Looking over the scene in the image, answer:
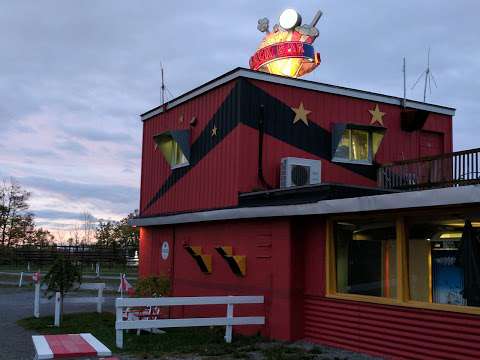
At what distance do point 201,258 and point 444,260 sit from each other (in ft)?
21.8

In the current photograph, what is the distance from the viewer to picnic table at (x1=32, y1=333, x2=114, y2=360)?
712 cm

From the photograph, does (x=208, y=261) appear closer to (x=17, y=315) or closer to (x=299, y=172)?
(x=299, y=172)

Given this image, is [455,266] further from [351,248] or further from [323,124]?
[323,124]

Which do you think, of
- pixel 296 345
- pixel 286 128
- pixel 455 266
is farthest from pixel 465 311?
pixel 286 128

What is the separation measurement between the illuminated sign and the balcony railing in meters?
3.97

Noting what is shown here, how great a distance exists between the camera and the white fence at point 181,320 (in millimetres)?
10992

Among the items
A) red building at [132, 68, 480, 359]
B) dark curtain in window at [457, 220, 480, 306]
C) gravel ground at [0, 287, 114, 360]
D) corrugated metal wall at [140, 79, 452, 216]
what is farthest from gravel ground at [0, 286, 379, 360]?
corrugated metal wall at [140, 79, 452, 216]

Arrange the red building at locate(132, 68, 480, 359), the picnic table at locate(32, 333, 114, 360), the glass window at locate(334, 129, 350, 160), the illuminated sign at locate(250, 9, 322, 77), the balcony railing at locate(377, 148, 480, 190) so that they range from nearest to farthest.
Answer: the picnic table at locate(32, 333, 114, 360)
the red building at locate(132, 68, 480, 359)
the balcony railing at locate(377, 148, 480, 190)
the glass window at locate(334, 129, 350, 160)
the illuminated sign at locate(250, 9, 322, 77)

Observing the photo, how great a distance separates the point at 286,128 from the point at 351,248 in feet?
14.2

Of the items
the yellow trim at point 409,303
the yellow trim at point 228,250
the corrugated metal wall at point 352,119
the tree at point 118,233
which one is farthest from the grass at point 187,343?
the tree at point 118,233

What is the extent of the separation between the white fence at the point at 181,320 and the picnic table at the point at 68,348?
2593 millimetres

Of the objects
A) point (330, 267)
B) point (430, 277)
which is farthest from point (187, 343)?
point (430, 277)

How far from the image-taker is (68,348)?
748 cm

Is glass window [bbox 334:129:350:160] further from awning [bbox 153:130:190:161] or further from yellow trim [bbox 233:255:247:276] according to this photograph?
yellow trim [bbox 233:255:247:276]
